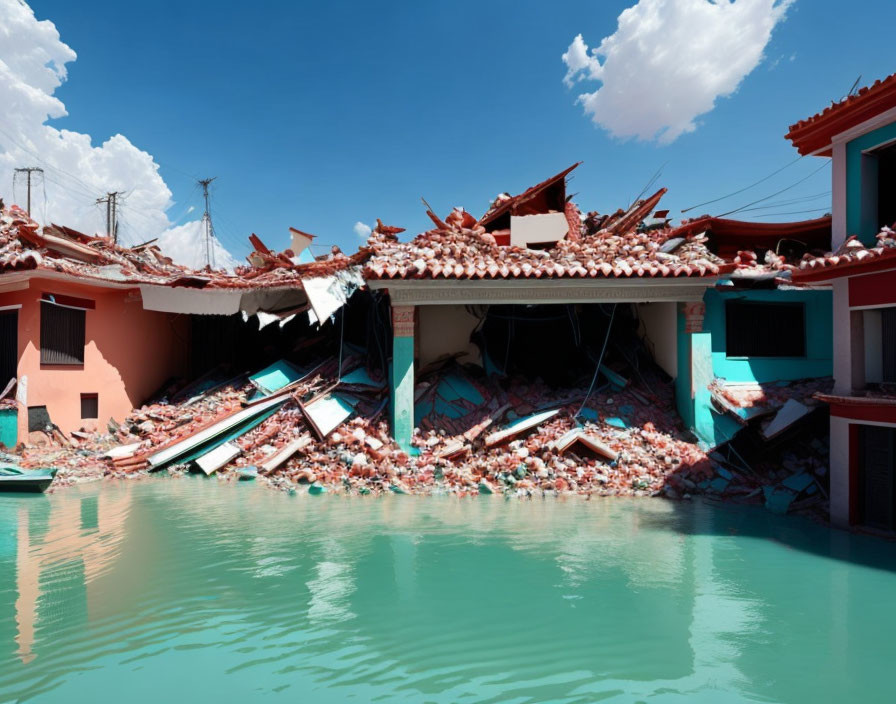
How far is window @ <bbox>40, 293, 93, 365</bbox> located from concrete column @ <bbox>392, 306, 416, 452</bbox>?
22.8 ft

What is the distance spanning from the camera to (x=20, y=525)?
6.37m

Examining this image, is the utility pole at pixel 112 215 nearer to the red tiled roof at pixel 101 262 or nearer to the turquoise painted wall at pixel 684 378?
the red tiled roof at pixel 101 262

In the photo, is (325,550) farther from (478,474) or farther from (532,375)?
(532,375)

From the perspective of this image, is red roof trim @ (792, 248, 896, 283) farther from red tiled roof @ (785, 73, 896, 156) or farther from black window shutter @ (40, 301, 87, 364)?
black window shutter @ (40, 301, 87, 364)

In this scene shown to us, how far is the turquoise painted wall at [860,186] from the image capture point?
22.1 ft

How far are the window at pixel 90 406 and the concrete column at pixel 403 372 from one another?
687 cm

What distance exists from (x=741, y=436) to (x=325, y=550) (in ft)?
23.6


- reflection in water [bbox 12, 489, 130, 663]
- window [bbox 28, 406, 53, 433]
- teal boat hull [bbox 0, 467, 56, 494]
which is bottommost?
reflection in water [bbox 12, 489, 130, 663]

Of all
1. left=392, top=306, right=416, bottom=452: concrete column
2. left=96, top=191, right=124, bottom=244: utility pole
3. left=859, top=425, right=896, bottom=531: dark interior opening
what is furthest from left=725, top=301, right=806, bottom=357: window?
left=96, top=191, right=124, bottom=244: utility pole

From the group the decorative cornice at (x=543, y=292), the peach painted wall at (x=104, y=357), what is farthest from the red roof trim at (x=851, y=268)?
the peach painted wall at (x=104, y=357)

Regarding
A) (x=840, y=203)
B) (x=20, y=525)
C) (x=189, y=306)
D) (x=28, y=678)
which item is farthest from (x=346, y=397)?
(x=840, y=203)

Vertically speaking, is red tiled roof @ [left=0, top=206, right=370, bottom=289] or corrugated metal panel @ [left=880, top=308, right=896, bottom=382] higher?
red tiled roof @ [left=0, top=206, right=370, bottom=289]

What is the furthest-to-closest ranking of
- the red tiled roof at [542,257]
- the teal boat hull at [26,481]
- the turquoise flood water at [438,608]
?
the red tiled roof at [542,257]
the teal boat hull at [26,481]
the turquoise flood water at [438,608]

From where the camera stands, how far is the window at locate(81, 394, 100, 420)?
10914 mm
